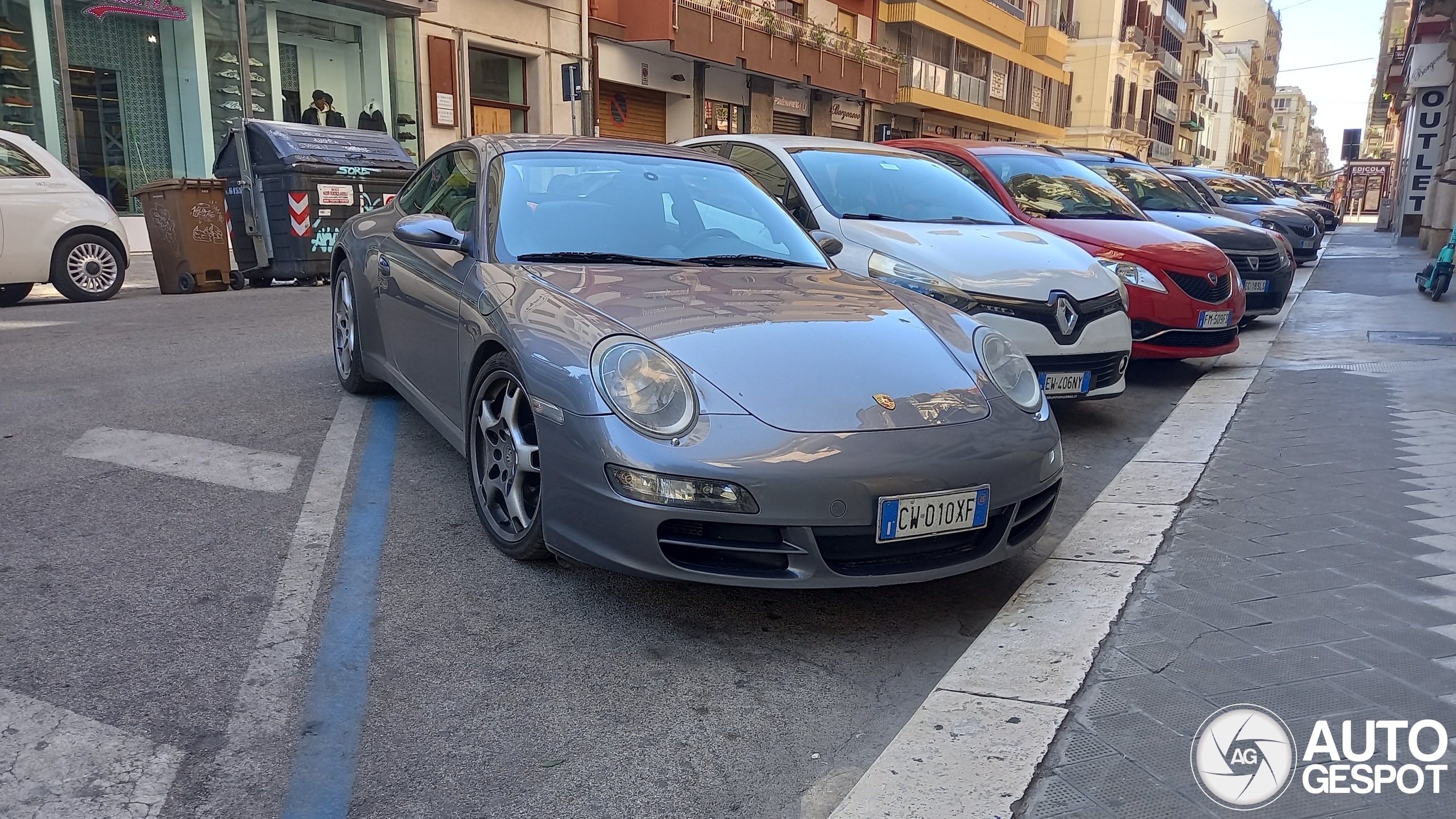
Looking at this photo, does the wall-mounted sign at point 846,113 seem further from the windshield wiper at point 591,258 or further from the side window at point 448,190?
the windshield wiper at point 591,258

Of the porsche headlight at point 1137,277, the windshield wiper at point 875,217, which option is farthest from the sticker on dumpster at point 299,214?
the porsche headlight at point 1137,277

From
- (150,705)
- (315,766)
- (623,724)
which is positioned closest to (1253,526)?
(623,724)

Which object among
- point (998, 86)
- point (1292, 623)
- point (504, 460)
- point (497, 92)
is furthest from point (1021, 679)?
point (998, 86)

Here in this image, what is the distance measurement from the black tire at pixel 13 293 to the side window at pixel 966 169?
323 inches

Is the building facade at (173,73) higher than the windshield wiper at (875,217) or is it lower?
higher

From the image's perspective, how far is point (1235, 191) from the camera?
58.5ft

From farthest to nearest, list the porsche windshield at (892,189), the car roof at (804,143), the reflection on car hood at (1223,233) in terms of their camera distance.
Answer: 1. the reflection on car hood at (1223,233)
2. the car roof at (804,143)
3. the porsche windshield at (892,189)

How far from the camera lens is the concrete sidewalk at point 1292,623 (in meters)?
2.22

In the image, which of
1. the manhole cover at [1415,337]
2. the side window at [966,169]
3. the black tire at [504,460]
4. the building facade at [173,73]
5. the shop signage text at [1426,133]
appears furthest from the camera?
the shop signage text at [1426,133]

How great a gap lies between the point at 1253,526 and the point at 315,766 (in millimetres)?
3155

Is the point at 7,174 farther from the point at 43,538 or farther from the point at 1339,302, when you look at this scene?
the point at 1339,302

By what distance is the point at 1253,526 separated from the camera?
3.77 metres

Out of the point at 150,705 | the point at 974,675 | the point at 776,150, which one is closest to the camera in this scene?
the point at 150,705

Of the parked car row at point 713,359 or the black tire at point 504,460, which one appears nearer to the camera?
the parked car row at point 713,359
